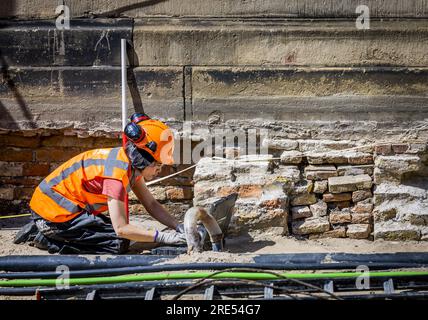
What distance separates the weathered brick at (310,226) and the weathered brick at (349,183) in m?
0.27

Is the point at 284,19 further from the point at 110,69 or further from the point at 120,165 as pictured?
the point at 120,165

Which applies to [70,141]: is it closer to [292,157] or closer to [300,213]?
[292,157]

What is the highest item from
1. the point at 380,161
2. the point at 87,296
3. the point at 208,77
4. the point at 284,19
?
the point at 284,19

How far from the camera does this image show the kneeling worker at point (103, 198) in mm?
4852

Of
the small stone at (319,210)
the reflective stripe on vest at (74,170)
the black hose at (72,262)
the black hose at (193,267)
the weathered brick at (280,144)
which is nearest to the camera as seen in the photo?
the black hose at (193,267)

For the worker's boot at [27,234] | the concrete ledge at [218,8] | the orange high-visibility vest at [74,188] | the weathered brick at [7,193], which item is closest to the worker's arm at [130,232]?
the orange high-visibility vest at [74,188]

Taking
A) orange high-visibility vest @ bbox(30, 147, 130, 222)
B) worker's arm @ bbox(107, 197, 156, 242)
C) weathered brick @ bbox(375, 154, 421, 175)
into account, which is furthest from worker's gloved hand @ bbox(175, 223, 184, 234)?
weathered brick @ bbox(375, 154, 421, 175)

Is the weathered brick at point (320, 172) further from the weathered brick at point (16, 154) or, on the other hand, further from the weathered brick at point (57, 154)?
the weathered brick at point (16, 154)

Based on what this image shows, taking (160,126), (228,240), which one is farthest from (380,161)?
(160,126)

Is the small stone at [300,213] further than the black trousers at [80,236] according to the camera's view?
Yes

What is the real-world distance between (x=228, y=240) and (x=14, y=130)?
2.10 metres

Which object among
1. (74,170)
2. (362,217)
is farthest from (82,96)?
(362,217)

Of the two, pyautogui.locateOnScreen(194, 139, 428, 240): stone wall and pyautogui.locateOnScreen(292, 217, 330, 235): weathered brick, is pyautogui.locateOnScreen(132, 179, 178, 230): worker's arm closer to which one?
pyautogui.locateOnScreen(194, 139, 428, 240): stone wall

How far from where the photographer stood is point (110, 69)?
19.2 feet
